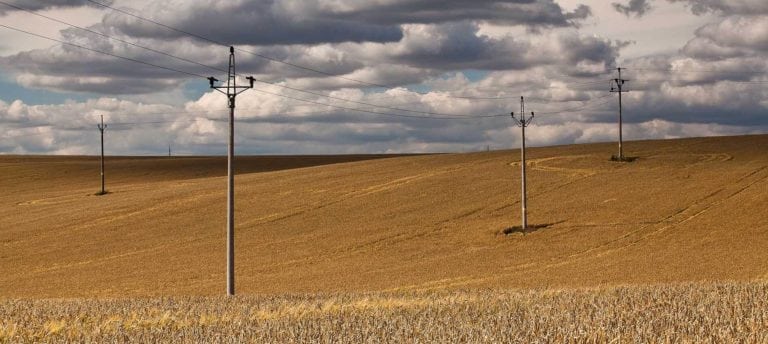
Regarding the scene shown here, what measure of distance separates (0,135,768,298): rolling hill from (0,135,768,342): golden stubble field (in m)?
0.21

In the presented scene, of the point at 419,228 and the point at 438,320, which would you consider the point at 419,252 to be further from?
the point at 438,320

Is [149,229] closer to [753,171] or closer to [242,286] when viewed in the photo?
[242,286]

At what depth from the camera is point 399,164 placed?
292 ft

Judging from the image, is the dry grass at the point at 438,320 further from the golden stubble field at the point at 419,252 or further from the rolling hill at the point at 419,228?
the rolling hill at the point at 419,228

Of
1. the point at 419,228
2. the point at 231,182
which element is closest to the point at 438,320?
the point at 231,182

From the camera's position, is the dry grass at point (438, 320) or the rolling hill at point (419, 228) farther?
the rolling hill at point (419, 228)

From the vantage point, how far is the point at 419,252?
4669 cm

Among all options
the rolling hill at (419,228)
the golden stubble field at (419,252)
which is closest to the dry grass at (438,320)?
the golden stubble field at (419,252)

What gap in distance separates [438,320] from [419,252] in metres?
31.5

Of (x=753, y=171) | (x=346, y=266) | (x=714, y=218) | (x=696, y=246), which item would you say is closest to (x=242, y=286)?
(x=346, y=266)

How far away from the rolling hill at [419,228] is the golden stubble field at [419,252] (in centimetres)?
21

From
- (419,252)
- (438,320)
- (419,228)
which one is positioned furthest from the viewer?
(419,228)

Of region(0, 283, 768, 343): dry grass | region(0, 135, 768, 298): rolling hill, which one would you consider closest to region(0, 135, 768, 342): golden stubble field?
region(0, 283, 768, 343): dry grass

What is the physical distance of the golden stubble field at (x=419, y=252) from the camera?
15359 millimetres
